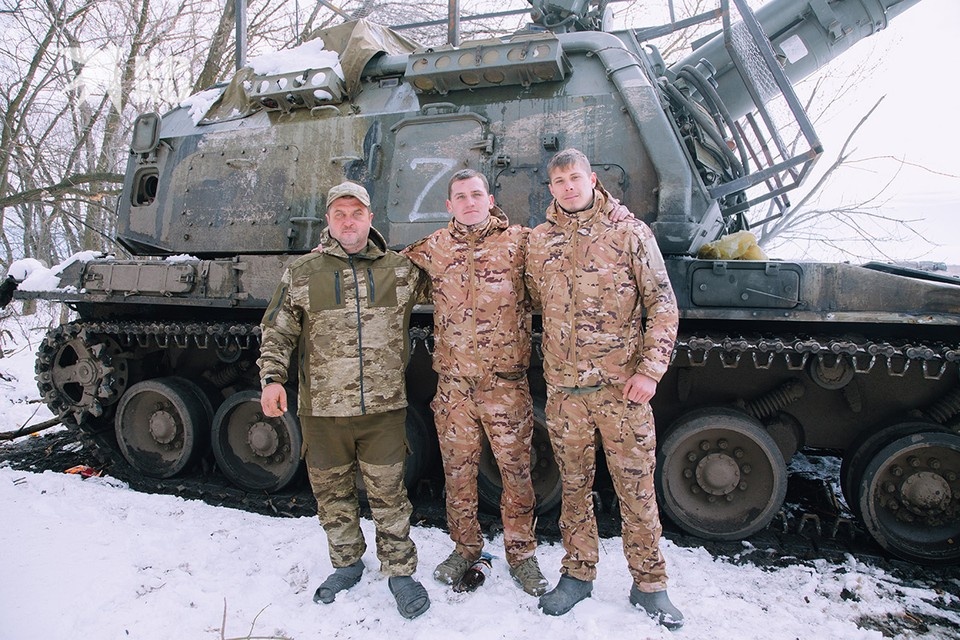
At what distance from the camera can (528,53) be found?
15.8ft

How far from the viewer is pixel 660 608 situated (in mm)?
3373

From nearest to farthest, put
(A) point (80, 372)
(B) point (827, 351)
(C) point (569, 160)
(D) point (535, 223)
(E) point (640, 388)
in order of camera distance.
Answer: (E) point (640, 388), (C) point (569, 160), (B) point (827, 351), (D) point (535, 223), (A) point (80, 372)

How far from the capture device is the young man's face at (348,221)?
11.7 feet

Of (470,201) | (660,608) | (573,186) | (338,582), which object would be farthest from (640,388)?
(338,582)

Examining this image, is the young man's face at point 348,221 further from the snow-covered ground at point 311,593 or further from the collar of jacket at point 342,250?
the snow-covered ground at point 311,593

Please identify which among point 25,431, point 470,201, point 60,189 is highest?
point 60,189

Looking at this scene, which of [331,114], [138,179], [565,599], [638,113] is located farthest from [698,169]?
[138,179]

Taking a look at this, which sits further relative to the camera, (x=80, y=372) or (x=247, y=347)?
(x=80, y=372)

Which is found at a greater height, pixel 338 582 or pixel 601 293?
pixel 601 293

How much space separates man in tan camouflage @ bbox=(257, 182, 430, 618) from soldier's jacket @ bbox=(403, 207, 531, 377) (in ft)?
0.88

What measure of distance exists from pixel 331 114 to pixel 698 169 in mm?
3012

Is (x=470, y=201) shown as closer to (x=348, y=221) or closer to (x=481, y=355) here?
(x=348, y=221)

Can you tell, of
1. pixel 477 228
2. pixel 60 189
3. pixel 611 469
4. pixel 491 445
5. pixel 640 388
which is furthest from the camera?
pixel 60 189

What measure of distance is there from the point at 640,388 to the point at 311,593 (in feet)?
7.15
